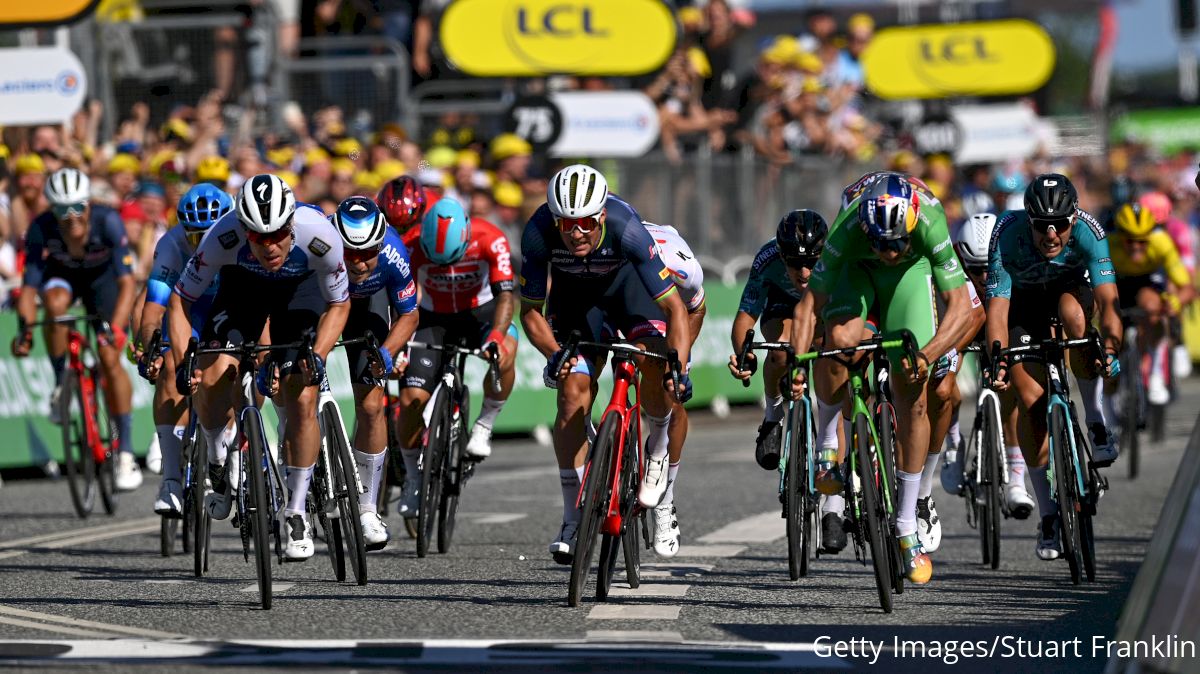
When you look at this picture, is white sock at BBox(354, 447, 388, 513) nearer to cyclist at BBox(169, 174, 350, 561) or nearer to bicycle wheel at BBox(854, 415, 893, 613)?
cyclist at BBox(169, 174, 350, 561)

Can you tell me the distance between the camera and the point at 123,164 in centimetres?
1705

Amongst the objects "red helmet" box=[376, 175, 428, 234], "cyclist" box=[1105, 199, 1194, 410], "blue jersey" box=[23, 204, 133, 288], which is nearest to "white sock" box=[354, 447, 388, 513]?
"red helmet" box=[376, 175, 428, 234]

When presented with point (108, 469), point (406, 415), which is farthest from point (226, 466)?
point (108, 469)

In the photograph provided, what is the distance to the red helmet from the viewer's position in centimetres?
1132

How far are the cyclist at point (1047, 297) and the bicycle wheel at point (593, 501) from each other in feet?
6.52

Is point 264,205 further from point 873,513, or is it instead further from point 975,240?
point 975,240

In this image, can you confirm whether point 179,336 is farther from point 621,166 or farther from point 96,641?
point 621,166

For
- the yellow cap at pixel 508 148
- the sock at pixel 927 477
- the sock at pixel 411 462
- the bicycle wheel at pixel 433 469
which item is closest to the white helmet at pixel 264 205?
the bicycle wheel at pixel 433 469

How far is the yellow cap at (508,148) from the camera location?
19.2 m

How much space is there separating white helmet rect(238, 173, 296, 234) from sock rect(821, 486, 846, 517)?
2.81 meters

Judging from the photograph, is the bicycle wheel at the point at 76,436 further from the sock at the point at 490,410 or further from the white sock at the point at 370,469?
the white sock at the point at 370,469

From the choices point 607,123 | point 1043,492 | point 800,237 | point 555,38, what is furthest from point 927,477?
point 555,38

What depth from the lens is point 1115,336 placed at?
34.1ft

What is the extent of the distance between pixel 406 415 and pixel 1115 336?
12.3 ft
